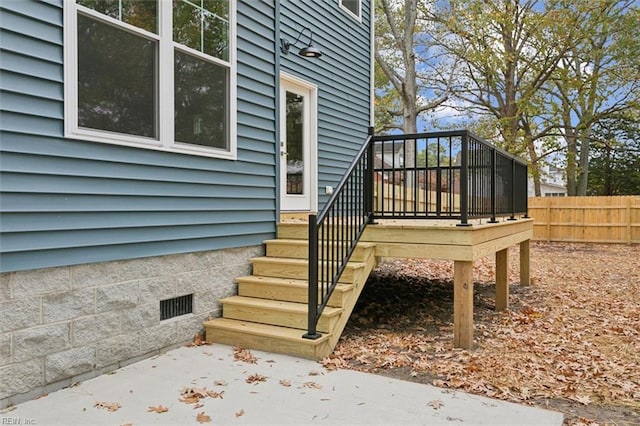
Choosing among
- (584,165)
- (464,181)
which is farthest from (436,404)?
(584,165)

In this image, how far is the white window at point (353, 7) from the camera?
300 inches

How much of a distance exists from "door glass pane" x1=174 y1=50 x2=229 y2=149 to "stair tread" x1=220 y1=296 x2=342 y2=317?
1493 mm

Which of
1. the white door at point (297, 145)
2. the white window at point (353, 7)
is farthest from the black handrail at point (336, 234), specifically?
the white window at point (353, 7)

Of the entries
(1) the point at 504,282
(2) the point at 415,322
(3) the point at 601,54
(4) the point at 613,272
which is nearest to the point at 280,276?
(2) the point at 415,322

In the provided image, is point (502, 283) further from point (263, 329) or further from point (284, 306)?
point (263, 329)

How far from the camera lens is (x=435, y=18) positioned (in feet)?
58.5

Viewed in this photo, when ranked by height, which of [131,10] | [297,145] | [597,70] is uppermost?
[597,70]

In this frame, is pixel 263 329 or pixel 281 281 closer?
pixel 263 329

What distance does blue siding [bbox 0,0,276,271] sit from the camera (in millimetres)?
2977

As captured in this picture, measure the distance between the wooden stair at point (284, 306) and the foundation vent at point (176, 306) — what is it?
0.24 metres

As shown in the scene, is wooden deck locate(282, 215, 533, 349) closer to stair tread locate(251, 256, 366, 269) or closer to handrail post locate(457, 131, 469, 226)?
handrail post locate(457, 131, 469, 226)

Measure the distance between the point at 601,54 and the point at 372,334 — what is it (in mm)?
16861

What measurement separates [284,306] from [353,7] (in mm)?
5644

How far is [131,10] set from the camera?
3777 millimetres
